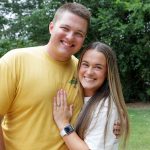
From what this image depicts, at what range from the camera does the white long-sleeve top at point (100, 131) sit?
263 cm

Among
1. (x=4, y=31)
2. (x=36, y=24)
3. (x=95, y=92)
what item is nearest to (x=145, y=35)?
(x=36, y=24)

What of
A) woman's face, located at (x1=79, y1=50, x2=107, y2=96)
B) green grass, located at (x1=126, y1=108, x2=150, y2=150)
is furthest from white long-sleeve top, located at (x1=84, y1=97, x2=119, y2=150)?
green grass, located at (x1=126, y1=108, x2=150, y2=150)

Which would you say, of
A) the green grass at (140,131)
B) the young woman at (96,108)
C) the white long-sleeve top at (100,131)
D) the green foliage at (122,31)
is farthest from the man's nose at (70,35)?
the green foliage at (122,31)

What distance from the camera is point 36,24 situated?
1541 centimetres

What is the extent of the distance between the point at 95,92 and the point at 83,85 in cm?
10

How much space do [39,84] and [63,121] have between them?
0.98 feet

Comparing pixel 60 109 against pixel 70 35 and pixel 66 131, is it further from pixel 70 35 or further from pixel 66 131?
pixel 70 35

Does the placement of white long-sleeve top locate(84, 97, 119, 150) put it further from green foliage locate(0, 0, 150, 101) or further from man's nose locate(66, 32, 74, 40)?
green foliage locate(0, 0, 150, 101)

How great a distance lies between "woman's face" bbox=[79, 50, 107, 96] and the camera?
2.84 m

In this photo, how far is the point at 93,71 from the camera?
2.85 m

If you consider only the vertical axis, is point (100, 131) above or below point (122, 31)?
above

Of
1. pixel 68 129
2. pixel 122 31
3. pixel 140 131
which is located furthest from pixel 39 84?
pixel 122 31

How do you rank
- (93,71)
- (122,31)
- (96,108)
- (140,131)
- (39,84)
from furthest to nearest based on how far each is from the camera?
1. (122,31)
2. (140,131)
3. (93,71)
4. (96,108)
5. (39,84)

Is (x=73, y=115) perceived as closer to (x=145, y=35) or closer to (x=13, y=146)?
(x=13, y=146)
